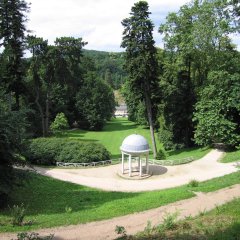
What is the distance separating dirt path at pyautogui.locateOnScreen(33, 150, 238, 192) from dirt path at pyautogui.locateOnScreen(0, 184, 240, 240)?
813 centimetres

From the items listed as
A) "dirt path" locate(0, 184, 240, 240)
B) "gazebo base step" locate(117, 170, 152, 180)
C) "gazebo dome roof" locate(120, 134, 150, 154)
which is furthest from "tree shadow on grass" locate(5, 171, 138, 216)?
"gazebo dome roof" locate(120, 134, 150, 154)

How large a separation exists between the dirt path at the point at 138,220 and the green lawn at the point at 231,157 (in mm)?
13614

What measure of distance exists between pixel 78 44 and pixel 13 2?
59.4 feet

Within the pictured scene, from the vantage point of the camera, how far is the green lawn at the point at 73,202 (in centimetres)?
1680

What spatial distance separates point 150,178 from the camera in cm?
3119

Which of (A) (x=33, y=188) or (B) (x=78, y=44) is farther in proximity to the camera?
(B) (x=78, y=44)

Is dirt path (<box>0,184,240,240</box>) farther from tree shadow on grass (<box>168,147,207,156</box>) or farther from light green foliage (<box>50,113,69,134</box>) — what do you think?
light green foliage (<box>50,113,69,134</box>)

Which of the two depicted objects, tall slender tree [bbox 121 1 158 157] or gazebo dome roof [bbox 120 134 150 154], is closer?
gazebo dome roof [bbox 120 134 150 154]

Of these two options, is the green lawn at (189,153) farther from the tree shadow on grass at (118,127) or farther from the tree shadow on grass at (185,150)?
the tree shadow on grass at (118,127)

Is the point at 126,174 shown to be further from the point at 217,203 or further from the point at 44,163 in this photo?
the point at 217,203

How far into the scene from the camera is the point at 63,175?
31734 mm

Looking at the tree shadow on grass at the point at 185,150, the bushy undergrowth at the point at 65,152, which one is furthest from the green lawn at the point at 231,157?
the bushy undergrowth at the point at 65,152

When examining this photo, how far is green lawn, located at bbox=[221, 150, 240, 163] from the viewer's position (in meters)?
34.3

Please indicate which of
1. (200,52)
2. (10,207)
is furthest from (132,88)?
(10,207)
